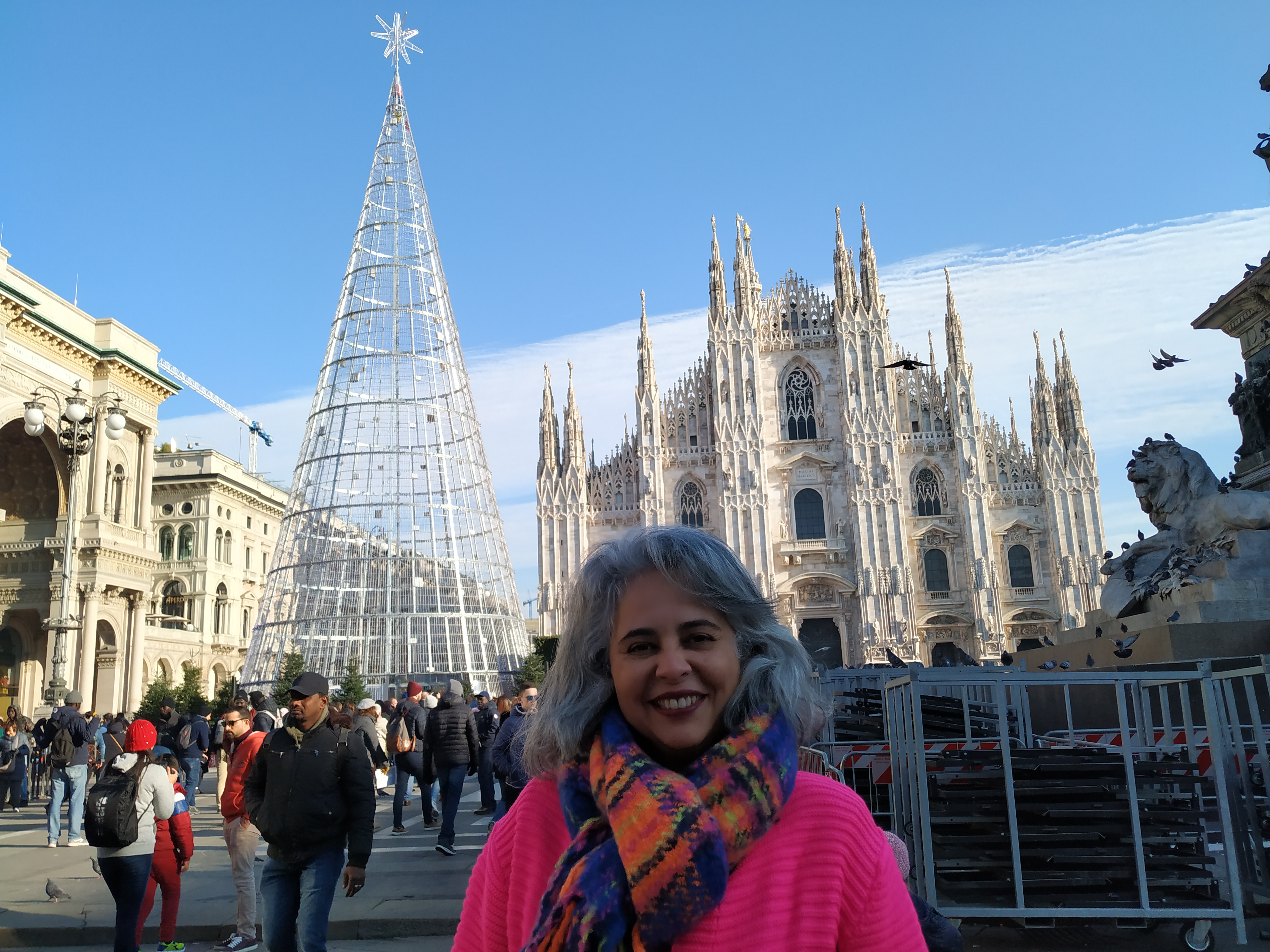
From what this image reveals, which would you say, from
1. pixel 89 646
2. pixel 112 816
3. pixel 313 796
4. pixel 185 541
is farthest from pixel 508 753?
pixel 185 541

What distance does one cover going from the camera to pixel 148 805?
5375mm

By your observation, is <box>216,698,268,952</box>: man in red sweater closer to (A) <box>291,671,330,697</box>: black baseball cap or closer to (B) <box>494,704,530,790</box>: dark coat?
(A) <box>291,671,330,697</box>: black baseball cap

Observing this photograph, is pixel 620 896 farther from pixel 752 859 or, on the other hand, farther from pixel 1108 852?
pixel 1108 852

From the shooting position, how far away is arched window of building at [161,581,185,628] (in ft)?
156

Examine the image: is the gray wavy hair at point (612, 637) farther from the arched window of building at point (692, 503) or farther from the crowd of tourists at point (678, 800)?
the arched window of building at point (692, 503)

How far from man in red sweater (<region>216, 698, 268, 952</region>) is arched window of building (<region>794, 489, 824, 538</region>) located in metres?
36.2

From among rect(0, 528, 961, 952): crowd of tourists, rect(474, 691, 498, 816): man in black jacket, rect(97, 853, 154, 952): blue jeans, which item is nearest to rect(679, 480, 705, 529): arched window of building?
rect(474, 691, 498, 816): man in black jacket

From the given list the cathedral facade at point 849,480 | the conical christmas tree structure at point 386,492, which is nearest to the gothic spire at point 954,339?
the cathedral facade at point 849,480

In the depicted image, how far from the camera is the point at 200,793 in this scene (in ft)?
56.6

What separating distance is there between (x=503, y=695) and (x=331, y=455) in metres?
10.3

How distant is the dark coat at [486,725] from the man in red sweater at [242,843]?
19.0ft

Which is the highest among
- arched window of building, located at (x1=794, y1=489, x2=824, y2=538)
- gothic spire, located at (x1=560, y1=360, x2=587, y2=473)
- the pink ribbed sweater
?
gothic spire, located at (x1=560, y1=360, x2=587, y2=473)

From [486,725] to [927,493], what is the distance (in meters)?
31.9

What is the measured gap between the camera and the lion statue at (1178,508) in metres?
8.88
